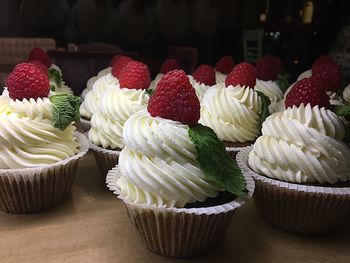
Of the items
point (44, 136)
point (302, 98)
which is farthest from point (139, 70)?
point (302, 98)

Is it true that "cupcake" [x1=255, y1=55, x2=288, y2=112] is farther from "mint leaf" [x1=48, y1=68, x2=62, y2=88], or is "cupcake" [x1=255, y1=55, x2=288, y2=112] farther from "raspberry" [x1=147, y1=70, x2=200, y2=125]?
"mint leaf" [x1=48, y1=68, x2=62, y2=88]

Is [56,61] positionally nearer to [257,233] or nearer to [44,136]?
[44,136]

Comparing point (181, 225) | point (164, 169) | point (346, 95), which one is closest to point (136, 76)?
point (164, 169)

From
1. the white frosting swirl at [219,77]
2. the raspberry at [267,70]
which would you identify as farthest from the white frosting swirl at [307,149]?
the white frosting swirl at [219,77]

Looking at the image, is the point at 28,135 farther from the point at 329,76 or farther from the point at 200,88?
the point at 329,76

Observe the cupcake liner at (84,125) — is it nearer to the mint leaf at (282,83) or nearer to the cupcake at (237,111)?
the cupcake at (237,111)

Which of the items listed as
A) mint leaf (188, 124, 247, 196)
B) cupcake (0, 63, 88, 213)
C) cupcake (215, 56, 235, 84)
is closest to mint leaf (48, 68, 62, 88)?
cupcake (0, 63, 88, 213)
